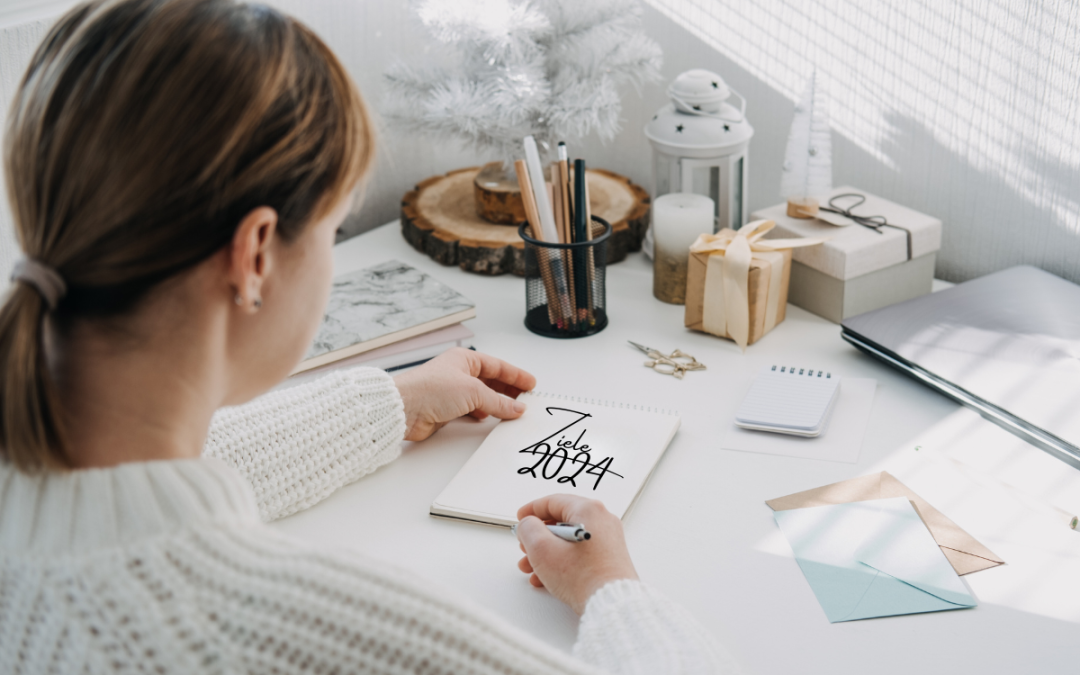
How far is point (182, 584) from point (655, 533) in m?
0.41

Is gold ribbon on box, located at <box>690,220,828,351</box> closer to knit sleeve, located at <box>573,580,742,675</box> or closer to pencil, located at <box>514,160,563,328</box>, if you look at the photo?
pencil, located at <box>514,160,563,328</box>

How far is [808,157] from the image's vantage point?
45.0 inches

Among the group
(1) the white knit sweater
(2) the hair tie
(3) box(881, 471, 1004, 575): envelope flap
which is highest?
(2) the hair tie

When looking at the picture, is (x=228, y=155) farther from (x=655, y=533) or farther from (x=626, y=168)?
(x=626, y=168)

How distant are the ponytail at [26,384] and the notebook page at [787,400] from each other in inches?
24.6

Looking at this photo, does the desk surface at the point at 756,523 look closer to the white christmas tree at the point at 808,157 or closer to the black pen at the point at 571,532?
the black pen at the point at 571,532

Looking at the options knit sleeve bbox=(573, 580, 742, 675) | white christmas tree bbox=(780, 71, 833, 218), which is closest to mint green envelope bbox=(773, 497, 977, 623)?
knit sleeve bbox=(573, 580, 742, 675)

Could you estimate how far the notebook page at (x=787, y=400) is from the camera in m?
0.88

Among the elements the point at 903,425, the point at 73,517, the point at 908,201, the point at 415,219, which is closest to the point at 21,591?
the point at 73,517

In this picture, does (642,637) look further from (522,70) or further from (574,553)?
(522,70)

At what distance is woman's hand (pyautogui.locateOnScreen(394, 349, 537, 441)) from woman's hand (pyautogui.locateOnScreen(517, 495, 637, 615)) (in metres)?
0.18

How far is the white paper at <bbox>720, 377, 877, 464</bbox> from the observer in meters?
0.84

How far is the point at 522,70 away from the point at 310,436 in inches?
23.4

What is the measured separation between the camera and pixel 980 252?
119 centimetres
